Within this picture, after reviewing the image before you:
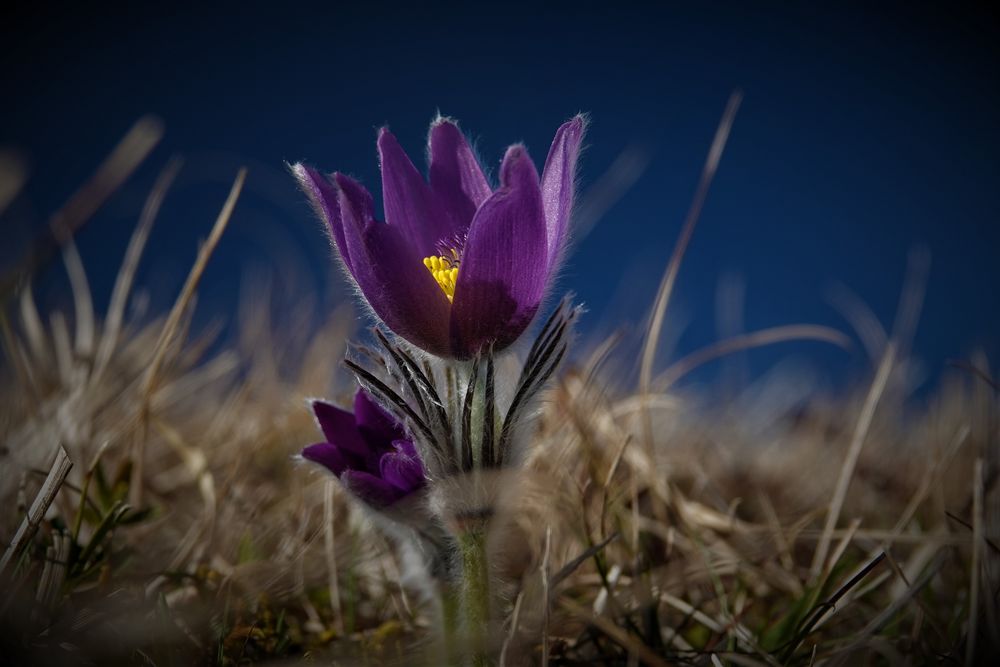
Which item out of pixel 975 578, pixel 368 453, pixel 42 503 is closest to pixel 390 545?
pixel 368 453

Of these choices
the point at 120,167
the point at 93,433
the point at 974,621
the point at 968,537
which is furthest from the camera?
A: the point at 93,433

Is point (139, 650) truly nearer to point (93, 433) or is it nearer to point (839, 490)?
point (93, 433)

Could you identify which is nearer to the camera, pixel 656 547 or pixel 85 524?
pixel 85 524

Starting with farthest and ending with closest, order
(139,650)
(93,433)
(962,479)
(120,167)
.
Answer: (962,479) < (93,433) < (120,167) < (139,650)

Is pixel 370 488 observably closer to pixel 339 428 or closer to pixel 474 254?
pixel 339 428

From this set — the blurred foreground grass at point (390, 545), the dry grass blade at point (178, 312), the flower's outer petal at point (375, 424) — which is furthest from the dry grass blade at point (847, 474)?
the dry grass blade at point (178, 312)

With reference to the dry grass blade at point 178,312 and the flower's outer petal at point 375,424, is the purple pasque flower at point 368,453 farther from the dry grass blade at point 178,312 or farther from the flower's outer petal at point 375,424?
the dry grass blade at point 178,312

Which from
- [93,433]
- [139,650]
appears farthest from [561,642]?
[93,433]
